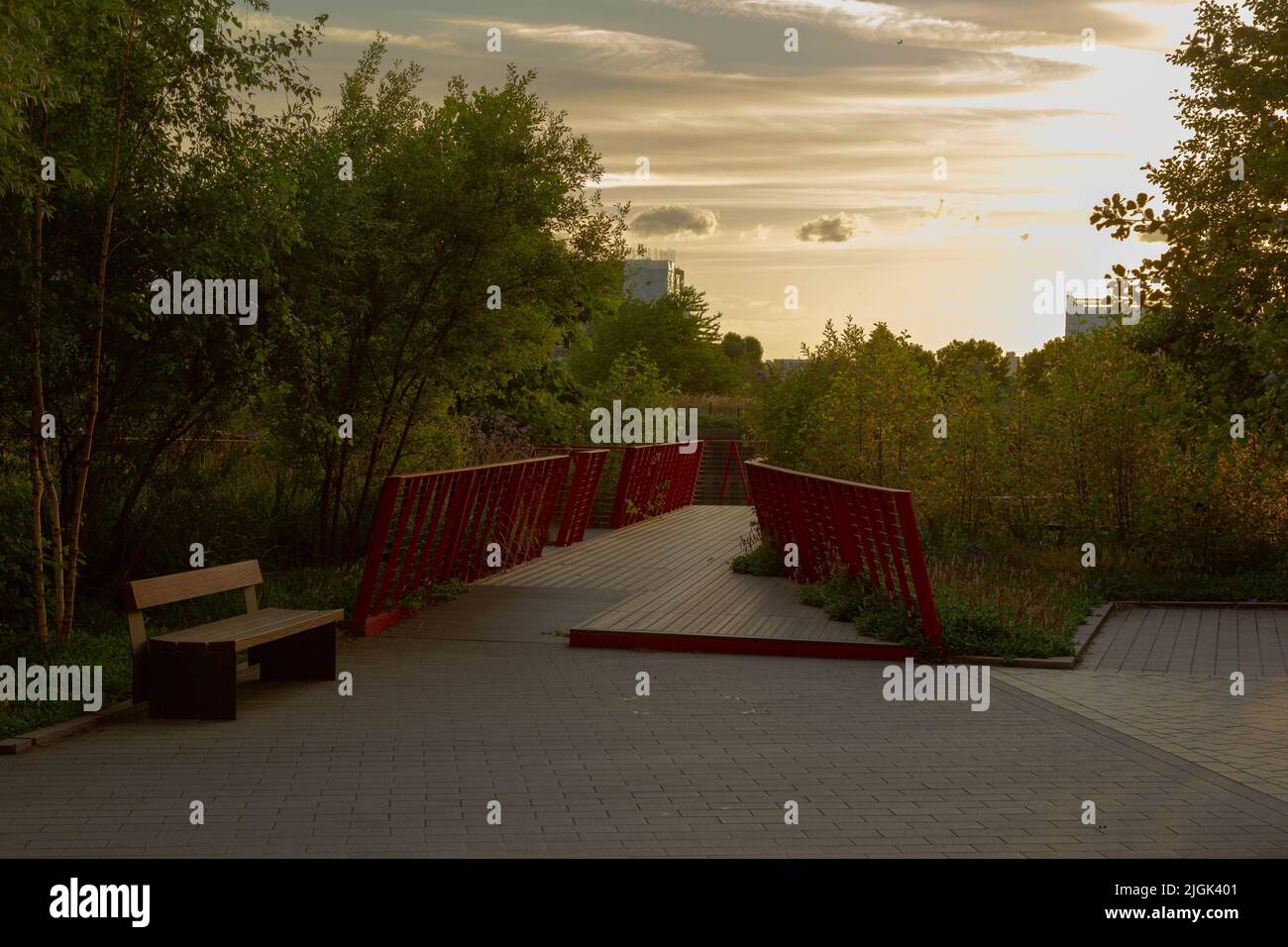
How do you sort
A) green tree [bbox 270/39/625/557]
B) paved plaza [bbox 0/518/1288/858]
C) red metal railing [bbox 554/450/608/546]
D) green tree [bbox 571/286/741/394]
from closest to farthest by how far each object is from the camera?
paved plaza [bbox 0/518/1288/858], green tree [bbox 270/39/625/557], red metal railing [bbox 554/450/608/546], green tree [bbox 571/286/741/394]

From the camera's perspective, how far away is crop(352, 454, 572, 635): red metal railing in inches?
446

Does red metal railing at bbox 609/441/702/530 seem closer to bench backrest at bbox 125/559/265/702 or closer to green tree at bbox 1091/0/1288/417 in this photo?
green tree at bbox 1091/0/1288/417

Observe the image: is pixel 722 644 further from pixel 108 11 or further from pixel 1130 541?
pixel 1130 541

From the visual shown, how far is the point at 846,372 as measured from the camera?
18328mm

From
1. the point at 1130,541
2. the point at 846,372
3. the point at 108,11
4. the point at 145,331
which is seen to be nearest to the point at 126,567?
the point at 145,331

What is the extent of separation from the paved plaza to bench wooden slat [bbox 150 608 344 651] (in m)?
0.45

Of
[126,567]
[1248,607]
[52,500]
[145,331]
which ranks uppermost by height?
[145,331]

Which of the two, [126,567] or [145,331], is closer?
[145,331]

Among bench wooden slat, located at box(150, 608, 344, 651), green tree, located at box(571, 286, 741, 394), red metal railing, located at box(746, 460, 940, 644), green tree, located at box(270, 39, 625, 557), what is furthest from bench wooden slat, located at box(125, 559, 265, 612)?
green tree, located at box(571, 286, 741, 394)

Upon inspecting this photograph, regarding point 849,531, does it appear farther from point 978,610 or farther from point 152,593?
point 152,593

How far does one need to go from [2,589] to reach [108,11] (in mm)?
4174

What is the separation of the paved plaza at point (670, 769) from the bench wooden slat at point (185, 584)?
2.41 ft

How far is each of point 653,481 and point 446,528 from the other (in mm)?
10897

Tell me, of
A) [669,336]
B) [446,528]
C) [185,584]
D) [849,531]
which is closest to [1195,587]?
[849,531]
